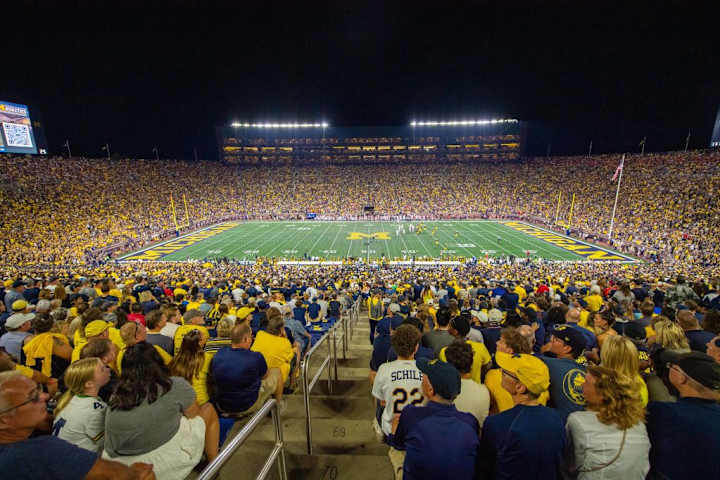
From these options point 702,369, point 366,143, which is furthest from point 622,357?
point 366,143

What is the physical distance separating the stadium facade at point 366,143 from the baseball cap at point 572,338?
259 ft

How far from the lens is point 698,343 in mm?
4918

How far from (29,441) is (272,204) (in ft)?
194

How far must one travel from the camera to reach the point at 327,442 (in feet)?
13.3

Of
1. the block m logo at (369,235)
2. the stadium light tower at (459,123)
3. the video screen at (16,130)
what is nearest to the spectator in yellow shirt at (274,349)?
the block m logo at (369,235)

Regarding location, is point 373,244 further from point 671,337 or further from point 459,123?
point 459,123

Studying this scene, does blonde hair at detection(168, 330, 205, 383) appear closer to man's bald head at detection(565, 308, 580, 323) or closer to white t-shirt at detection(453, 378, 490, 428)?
white t-shirt at detection(453, 378, 490, 428)

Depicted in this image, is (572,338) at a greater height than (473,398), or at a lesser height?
greater

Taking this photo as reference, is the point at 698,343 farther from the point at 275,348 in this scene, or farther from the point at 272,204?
the point at 272,204

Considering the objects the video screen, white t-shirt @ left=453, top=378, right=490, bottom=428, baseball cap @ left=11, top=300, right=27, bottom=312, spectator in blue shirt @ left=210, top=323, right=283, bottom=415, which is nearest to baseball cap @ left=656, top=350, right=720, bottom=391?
white t-shirt @ left=453, top=378, right=490, bottom=428

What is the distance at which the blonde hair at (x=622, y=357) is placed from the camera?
9.72 ft

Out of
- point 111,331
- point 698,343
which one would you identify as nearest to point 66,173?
point 111,331

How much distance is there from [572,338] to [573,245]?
37367 millimetres

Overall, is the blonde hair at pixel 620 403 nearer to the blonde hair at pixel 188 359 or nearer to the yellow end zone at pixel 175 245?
the blonde hair at pixel 188 359
